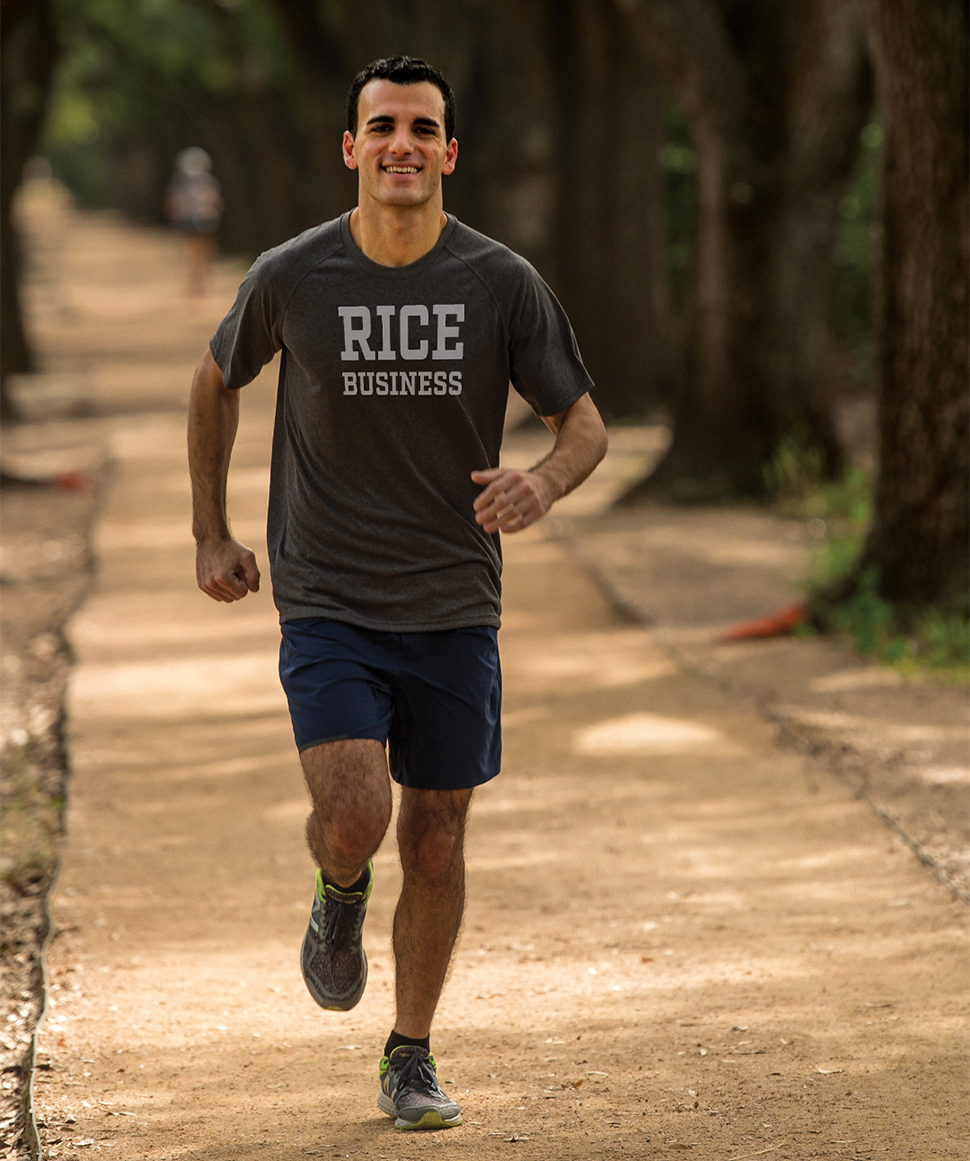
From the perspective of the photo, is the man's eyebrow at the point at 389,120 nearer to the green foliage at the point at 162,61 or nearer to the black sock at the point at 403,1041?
the black sock at the point at 403,1041

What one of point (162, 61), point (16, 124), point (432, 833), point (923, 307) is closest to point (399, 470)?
point (432, 833)

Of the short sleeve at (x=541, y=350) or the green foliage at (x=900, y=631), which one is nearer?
the short sleeve at (x=541, y=350)

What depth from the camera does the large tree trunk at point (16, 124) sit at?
1770cm

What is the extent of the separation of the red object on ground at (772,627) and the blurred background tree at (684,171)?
19.6 inches

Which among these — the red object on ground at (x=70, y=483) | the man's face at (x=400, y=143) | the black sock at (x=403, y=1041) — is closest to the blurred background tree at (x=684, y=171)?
the red object on ground at (x=70, y=483)

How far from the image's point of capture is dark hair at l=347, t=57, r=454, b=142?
357cm

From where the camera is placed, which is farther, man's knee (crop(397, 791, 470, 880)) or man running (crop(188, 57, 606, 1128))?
man's knee (crop(397, 791, 470, 880))

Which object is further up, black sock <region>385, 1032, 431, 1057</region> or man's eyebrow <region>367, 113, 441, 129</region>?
man's eyebrow <region>367, 113, 441, 129</region>

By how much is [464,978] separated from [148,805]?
1894 millimetres

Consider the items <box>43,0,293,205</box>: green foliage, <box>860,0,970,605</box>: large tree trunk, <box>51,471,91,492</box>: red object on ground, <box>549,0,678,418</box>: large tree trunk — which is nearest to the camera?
<box>860,0,970,605</box>: large tree trunk

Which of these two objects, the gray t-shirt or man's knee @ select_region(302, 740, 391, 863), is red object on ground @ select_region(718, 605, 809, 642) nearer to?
the gray t-shirt

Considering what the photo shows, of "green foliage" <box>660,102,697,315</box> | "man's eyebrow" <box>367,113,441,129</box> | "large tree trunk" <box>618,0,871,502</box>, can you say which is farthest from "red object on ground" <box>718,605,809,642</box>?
"green foliage" <box>660,102,697,315</box>

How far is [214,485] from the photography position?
3.77 metres

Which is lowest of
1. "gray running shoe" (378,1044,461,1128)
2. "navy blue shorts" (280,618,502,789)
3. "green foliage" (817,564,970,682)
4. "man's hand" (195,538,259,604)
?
"green foliage" (817,564,970,682)
